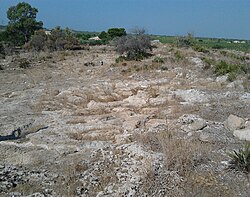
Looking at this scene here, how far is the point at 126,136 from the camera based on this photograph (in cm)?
764

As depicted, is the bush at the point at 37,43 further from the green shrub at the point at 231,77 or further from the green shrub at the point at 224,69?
the green shrub at the point at 231,77

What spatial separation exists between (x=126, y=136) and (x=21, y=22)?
34306mm

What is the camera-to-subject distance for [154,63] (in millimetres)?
18797

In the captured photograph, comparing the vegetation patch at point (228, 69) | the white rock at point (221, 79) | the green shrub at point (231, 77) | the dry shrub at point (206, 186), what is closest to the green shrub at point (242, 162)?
the dry shrub at point (206, 186)

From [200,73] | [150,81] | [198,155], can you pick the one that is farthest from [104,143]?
[200,73]

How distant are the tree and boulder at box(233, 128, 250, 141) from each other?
34877mm

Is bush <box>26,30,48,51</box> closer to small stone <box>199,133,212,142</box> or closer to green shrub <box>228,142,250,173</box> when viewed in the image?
small stone <box>199,133,212,142</box>

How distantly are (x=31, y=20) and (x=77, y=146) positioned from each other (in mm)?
34006

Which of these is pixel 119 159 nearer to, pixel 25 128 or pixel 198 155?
pixel 198 155

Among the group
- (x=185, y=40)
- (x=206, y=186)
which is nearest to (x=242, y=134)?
(x=206, y=186)

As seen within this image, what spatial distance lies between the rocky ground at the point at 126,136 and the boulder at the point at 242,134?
0.02 meters

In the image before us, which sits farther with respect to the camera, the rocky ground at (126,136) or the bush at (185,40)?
the bush at (185,40)

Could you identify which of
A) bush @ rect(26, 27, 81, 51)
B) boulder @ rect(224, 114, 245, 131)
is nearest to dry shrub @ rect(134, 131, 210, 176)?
boulder @ rect(224, 114, 245, 131)

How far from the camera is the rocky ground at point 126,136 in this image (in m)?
5.27
